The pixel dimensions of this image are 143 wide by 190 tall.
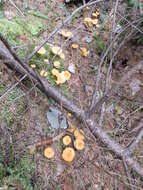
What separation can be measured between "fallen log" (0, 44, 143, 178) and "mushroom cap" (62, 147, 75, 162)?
0.27 metres

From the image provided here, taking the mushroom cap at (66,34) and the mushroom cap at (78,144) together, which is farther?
the mushroom cap at (66,34)

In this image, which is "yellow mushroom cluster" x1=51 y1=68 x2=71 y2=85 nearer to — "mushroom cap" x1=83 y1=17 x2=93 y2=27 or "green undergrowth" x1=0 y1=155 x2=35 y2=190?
"green undergrowth" x1=0 y1=155 x2=35 y2=190

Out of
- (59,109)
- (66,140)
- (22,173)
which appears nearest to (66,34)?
(59,109)

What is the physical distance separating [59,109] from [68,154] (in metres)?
0.46

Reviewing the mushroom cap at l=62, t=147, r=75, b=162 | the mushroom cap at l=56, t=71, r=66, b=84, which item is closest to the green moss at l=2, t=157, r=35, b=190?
the mushroom cap at l=62, t=147, r=75, b=162

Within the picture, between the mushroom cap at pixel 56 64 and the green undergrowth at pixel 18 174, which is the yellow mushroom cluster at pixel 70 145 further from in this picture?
the mushroom cap at pixel 56 64

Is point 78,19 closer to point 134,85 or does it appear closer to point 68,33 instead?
point 68,33

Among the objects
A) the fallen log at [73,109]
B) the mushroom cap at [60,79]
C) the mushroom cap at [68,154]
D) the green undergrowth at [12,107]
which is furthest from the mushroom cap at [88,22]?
the mushroom cap at [68,154]

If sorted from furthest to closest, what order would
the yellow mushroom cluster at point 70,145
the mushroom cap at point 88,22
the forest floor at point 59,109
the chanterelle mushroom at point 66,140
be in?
the mushroom cap at point 88,22 < the chanterelle mushroom at point 66,140 < the yellow mushroom cluster at point 70,145 < the forest floor at point 59,109

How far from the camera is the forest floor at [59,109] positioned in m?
2.15

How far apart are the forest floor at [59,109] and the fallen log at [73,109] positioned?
0.06 metres

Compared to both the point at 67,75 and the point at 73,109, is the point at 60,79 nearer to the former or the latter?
the point at 67,75

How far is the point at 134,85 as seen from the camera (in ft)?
10.2

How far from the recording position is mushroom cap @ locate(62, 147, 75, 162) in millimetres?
2291
